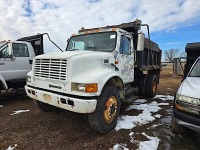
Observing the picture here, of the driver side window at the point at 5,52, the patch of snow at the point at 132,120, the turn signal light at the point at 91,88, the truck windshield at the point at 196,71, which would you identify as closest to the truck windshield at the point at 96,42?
the turn signal light at the point at 91,88

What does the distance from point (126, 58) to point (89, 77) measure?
1.99 metres

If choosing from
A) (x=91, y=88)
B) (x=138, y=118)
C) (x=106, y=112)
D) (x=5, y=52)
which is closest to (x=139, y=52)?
(x=138, y=118)

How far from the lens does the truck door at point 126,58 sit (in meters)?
5.20

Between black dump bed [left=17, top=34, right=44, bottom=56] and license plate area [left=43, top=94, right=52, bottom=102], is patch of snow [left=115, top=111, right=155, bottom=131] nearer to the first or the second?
license plate area [left=43, top=94, right=52, bottom=102]

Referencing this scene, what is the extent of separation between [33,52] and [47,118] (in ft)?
11.3

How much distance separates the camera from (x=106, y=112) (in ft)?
13.6

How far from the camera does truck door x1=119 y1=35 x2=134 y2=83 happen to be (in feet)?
17.1

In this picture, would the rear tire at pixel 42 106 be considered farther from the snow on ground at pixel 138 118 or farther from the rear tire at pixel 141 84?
the rear tire at pixel 141 84

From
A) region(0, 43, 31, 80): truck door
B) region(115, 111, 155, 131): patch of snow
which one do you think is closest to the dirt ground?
region(115, 111, 155, 131): patch of snow

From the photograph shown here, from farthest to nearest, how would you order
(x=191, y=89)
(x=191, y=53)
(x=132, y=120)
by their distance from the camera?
1. (x=191, y=53)
2. (x=132, y=120)
3. (x=191, y=89)

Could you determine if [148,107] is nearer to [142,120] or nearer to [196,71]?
[142,120]

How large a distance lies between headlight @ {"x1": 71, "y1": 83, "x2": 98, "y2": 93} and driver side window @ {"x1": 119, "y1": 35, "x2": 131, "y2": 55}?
182 cm

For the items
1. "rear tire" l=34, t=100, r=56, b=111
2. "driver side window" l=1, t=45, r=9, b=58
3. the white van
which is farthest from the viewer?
"driver side window" l=1, t=45, r=9, b=58

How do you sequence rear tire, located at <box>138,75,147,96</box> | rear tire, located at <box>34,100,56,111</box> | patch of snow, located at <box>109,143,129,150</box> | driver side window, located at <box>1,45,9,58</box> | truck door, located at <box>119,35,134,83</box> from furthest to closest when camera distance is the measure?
rear tire, located at <box>138,75,147,96</box>, driver side window, located at <box>1,45,9,58</box>, rear tire, located at <box>34,100,56,111</box>, truck door, located at <box>119,35,134,83</box>, patch of snow, located at <box>109,143,129,150</box>
